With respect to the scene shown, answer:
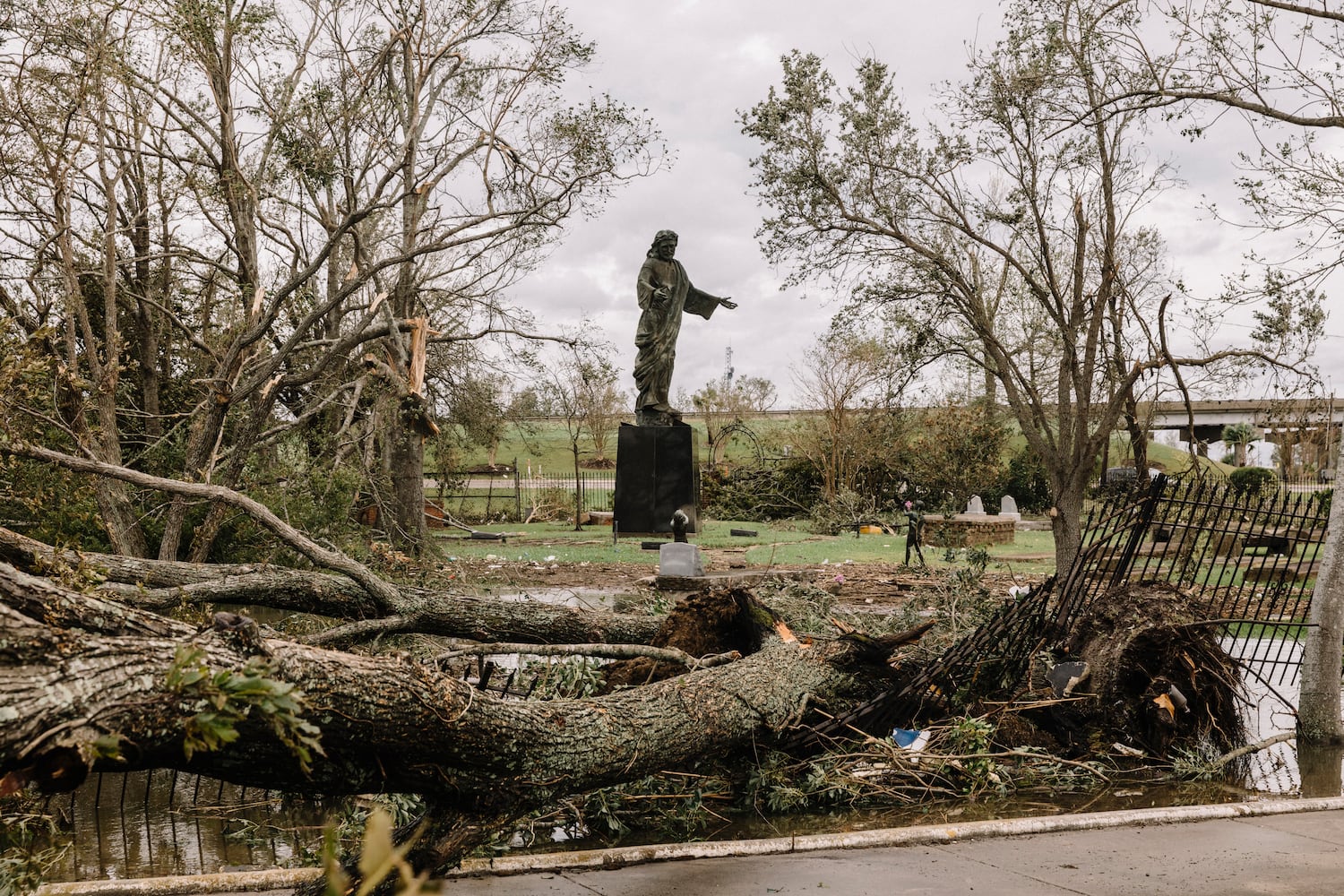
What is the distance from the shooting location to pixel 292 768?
9.97 feet

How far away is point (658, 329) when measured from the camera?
62.9ft

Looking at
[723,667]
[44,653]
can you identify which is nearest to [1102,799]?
[723,667]

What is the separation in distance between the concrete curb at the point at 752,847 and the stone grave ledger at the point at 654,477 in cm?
1388

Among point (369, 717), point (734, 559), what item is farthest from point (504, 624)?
point (734, 559)

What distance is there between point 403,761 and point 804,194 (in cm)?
1148

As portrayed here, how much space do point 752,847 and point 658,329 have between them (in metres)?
15.1

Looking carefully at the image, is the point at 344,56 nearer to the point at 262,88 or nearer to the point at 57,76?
the point at 262,88

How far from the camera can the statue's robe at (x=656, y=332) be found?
62.8ft

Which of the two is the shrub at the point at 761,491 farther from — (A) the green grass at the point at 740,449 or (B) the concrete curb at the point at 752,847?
(B) the concrete curb at the point at 752,847

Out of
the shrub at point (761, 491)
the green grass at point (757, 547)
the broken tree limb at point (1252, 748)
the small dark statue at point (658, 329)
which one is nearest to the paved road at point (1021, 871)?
the broken tree limb at point (1252, 748)

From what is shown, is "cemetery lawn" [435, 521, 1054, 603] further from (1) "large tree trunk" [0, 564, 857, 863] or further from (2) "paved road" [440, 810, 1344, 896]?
(2) "paved road" [440, 810, 1344, 896]

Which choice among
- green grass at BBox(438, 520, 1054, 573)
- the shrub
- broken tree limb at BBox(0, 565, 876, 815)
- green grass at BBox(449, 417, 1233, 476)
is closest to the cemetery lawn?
green grass at BBox(438, 520, 1054, 573)

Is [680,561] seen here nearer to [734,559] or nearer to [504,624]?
[734,559]

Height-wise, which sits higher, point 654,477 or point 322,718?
point 654,477
